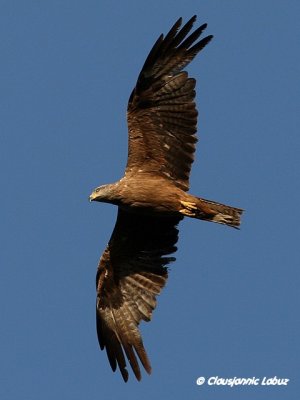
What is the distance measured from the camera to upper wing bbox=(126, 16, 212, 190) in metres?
15.6

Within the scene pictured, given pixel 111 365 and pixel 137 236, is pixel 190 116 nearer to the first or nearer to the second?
pixel 137 236

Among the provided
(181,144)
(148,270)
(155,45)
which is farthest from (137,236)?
(155,45)

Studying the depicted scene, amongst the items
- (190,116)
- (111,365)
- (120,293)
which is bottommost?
(111,365)

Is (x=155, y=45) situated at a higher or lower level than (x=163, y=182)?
higher

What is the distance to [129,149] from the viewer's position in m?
15.9

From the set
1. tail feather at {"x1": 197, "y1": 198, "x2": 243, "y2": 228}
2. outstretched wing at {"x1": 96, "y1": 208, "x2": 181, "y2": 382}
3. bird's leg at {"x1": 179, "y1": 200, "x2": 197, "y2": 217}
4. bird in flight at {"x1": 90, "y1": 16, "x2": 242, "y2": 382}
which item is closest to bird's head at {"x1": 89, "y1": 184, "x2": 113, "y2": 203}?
bird in flight at {"x1": 90, "y1": 16, "x2": 242, "y2": 382}

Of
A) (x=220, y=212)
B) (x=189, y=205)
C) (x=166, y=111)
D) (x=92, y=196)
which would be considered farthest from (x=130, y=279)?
(x=166, y=111)

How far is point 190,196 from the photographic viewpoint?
15.6 m

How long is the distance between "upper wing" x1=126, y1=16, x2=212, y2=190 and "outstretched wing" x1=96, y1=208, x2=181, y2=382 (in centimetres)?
99

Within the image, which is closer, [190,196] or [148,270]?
[190,196]

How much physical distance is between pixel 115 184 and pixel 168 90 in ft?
5.19

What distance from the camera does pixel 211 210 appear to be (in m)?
15.5

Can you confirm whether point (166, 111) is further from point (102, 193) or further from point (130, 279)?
point (130, 279)

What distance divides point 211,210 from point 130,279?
6.94ft
